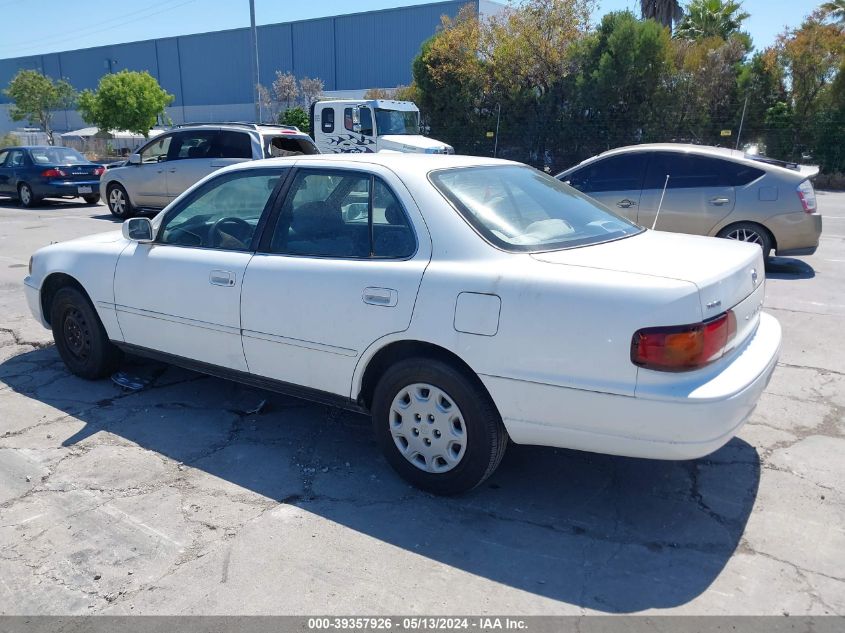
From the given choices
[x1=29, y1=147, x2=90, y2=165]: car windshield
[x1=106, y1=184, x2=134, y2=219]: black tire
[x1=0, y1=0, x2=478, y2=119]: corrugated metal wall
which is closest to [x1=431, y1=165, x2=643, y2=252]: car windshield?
[x1=106, y1=184, x2=134, y2=219]: black tire

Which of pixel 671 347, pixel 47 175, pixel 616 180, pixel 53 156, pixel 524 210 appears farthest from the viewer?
pixel 53 156

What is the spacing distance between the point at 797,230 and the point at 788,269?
890mm

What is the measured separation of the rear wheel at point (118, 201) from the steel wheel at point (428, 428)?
1278 cm

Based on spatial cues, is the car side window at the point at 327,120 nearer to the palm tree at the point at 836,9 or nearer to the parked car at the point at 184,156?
the parked car at the point at 184,156

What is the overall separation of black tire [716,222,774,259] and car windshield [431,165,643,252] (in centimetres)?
498

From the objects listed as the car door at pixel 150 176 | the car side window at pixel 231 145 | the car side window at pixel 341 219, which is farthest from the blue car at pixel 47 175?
the car side window at pixel 341 219

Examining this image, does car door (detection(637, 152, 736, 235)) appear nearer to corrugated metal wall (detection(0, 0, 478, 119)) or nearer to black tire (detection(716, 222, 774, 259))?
black tire (detection(716, 222, 774, 259))

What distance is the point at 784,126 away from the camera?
79.0 ft

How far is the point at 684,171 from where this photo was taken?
28.2 feet

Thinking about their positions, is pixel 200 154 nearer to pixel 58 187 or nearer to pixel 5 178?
pixel 58 187

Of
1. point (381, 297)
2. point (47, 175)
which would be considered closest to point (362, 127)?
point (47, 175)

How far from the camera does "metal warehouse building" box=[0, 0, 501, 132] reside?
46.6 meters

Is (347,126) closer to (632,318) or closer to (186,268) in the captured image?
(186,268)

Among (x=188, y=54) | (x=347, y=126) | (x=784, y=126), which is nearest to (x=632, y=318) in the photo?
(x=347, y=126)
